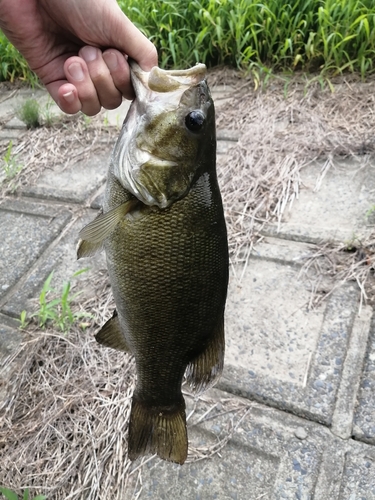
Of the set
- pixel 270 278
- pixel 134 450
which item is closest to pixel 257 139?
pixel 270 278

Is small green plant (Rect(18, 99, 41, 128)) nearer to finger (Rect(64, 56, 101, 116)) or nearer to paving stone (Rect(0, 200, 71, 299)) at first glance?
paving stone (Rect(0, 200, 71, 299))

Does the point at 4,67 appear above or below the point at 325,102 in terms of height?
above

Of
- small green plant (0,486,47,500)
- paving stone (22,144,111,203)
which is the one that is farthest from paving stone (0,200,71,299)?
small green plant (0,486,47,500)

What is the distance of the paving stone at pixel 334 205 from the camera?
262 centimetres

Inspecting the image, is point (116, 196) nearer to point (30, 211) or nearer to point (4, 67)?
point (30, 211)

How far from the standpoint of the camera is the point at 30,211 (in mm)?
3229

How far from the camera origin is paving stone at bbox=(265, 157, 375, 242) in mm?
2621

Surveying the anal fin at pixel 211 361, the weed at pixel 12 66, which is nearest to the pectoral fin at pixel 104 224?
the anal fin at pixel 211 361

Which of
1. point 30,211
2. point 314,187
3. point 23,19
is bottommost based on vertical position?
point 314,187

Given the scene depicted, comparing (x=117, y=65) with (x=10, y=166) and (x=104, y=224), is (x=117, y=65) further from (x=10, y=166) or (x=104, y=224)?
(x=10, y=166)

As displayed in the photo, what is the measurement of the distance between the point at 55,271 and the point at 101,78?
1496mm

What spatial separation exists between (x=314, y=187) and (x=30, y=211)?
6.25 ft

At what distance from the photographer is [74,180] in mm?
3471

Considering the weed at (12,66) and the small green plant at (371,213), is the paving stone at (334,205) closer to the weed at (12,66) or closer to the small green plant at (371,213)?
the small green plant at (371,213)
